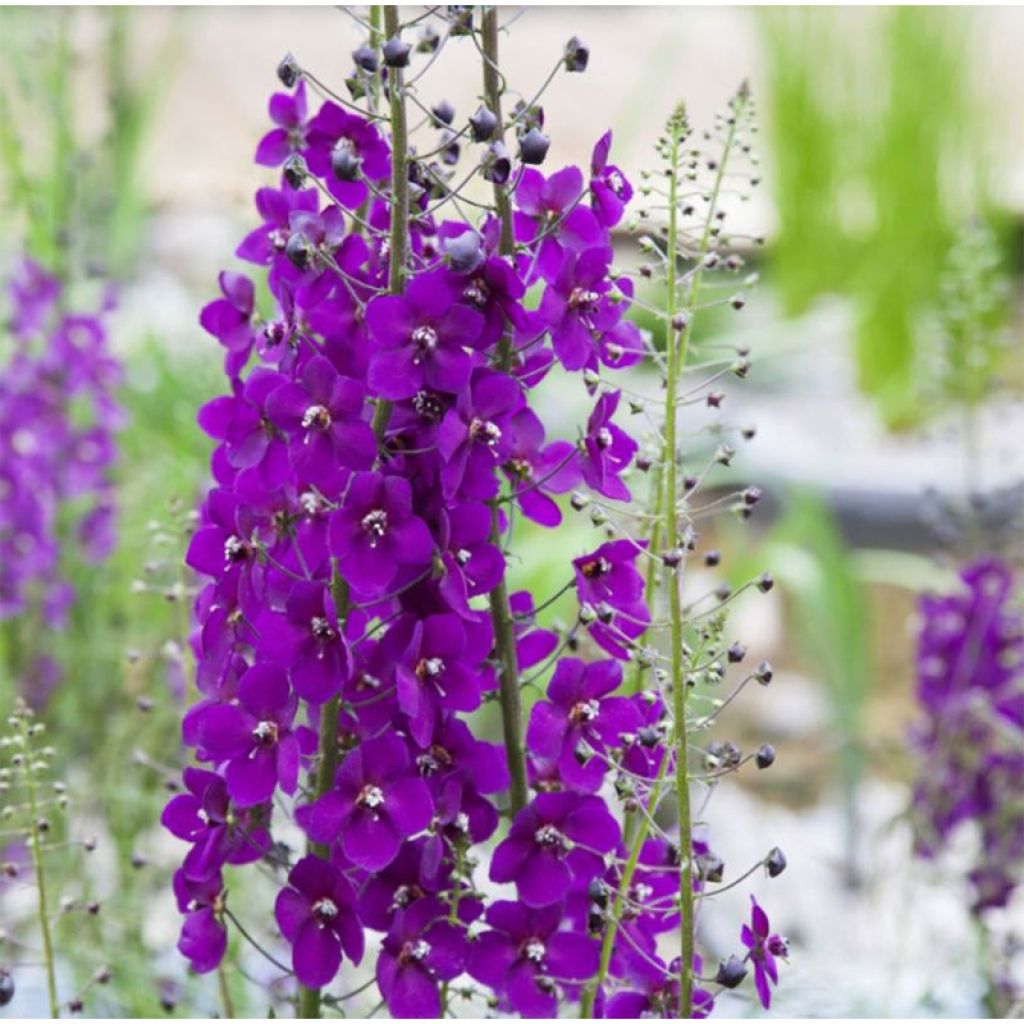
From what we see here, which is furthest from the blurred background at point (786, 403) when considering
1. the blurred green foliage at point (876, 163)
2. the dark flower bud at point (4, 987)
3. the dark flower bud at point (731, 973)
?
the dark flower bud at point (731, 973)

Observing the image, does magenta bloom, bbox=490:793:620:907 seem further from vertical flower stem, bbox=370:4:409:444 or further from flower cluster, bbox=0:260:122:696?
flower cluster, bbox=0:260:122:696

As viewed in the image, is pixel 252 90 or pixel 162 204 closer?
pixel 162 204

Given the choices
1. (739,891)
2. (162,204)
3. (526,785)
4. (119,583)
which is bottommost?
(739,891)

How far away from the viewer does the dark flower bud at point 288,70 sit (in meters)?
0.47

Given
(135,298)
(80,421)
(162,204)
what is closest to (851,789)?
(80,421)

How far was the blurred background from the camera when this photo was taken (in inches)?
39.3

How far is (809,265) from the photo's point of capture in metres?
2.89

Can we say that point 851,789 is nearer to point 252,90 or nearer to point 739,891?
point 739,891

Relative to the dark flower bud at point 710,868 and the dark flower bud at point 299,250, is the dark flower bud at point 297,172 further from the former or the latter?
the dark flower bud at point 710,868

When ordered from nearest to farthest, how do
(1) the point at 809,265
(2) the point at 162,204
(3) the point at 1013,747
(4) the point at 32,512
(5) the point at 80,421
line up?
(3) the point at 1013,747 → (4) the point at 32,512 → (5) the point at 80,421 → (1) the point at 809,265 → (2) the point at 162,204

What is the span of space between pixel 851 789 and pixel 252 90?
2803 millimetres

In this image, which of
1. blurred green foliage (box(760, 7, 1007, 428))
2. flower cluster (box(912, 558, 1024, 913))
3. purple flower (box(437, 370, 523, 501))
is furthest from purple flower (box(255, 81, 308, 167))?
blurred green foliage (box(760, 7, 1007, 428))

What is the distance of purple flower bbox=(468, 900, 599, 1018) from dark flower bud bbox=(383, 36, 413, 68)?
0.74ft

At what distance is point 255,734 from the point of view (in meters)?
0.47
